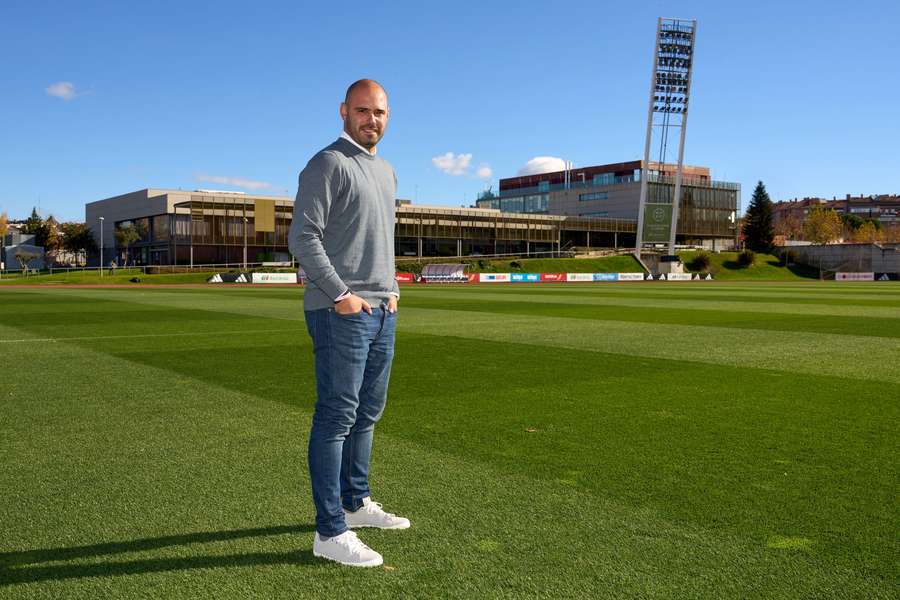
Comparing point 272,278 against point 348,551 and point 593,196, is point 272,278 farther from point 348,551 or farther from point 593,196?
point 593,196

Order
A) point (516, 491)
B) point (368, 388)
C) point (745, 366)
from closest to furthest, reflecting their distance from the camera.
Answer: point (368, 388)
point (516, 491)
point (745, 366)

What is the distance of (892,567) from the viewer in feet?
11.7

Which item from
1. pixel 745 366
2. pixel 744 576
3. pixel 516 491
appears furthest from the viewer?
pixel 745 366

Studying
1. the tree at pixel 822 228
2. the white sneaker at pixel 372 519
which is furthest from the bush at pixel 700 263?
the white sneaker at pixel 372 519

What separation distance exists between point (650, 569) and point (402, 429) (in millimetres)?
3307

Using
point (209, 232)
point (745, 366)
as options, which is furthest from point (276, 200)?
point (745, 366)

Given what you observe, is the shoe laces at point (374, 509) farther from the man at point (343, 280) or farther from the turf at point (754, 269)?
the turf at point (754, 269)

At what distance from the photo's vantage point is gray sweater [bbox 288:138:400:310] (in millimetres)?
Answer: 3615

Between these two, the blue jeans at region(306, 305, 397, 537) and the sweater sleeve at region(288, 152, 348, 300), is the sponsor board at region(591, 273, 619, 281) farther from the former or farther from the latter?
the sweater sleeve at region(288, 152, 348, 300)

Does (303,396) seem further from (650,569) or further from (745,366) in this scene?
(745,366)

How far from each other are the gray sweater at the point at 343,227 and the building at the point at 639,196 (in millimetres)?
116850

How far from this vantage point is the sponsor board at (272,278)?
58750mm

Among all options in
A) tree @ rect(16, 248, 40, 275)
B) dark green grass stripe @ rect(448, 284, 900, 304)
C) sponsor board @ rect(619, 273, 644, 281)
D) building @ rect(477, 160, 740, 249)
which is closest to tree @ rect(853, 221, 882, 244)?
building @ rect(477, 160, 740, 249)

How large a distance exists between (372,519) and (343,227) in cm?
162
